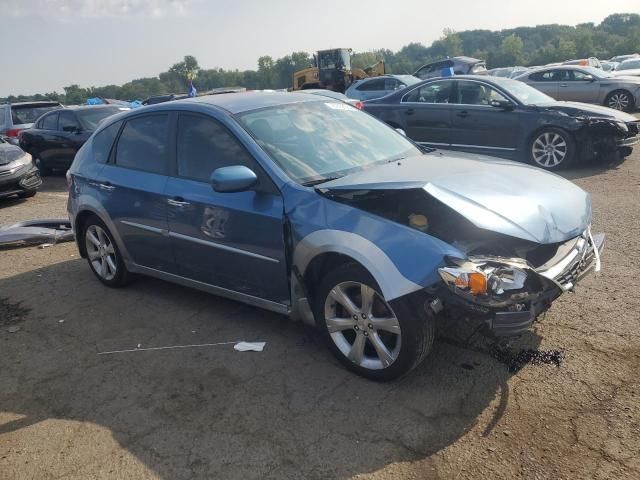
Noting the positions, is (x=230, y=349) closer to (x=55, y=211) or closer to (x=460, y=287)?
(x=460, y=287)

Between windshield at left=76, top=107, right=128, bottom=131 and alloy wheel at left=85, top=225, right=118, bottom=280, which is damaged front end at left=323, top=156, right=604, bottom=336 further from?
windshield at left=76, top=107, right=128, bottom=131

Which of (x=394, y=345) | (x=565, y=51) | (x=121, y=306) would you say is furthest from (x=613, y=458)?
(x=565, y=51)

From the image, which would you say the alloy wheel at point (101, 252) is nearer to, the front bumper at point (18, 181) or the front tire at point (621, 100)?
the front bumper at point (18, 181)

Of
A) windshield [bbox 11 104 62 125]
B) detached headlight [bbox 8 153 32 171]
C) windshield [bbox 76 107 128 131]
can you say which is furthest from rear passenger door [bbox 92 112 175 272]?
windshield [bbox 11 104 62 125]

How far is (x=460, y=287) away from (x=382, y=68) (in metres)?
28.5

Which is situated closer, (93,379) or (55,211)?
(93,379)

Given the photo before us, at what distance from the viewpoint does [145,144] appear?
4.87m

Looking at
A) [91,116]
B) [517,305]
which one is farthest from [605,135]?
[91,116]

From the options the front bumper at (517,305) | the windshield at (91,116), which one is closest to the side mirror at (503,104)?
the front bumper at (517,305)

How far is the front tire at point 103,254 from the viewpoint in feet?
17.4

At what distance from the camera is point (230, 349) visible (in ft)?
13.4

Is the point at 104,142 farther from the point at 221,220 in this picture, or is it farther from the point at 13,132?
the point at 13,132

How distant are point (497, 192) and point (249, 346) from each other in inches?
80.5

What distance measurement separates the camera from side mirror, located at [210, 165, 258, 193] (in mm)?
3686
